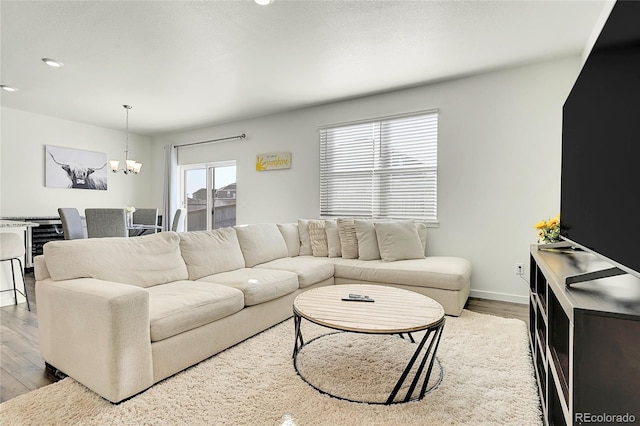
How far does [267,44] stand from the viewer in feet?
9.68

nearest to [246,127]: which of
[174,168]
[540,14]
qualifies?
[174,168]

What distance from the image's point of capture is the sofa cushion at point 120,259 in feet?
6.24

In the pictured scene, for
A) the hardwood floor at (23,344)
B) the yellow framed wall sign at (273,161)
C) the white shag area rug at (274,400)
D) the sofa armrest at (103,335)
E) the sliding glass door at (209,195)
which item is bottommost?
the hardwood floor at (23,344)

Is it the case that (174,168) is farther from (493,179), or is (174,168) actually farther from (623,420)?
(623,420)

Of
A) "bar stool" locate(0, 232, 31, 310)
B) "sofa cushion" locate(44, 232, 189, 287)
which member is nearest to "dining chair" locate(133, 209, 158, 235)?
"bar stool" locate(0, 232, 31, 310)

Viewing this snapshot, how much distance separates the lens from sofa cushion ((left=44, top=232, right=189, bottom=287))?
190 centimetres

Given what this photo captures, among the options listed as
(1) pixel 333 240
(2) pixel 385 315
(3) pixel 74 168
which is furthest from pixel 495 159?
(3) pixel 74 168

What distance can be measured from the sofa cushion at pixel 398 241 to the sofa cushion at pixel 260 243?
1.15 metres

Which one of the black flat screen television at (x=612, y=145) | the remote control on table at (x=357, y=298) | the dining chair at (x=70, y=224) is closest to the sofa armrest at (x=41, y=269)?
the remote control on table at (x=357, y=298)

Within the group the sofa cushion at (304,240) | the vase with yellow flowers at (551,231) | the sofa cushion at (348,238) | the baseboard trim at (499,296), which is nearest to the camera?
the vase with yellow flowers at (551,231)

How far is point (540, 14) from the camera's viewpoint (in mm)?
2453

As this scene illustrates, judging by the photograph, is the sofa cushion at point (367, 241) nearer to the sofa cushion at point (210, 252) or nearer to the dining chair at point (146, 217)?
the sofa cushion at point (210, 252)

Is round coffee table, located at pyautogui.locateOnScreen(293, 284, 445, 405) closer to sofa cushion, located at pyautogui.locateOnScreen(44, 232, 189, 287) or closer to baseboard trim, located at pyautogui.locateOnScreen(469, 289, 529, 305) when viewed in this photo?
sofa cushion, located at pyautogui.locateOnScreen(44, 232, 189, 287)

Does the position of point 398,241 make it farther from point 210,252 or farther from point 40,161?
point 40,161
